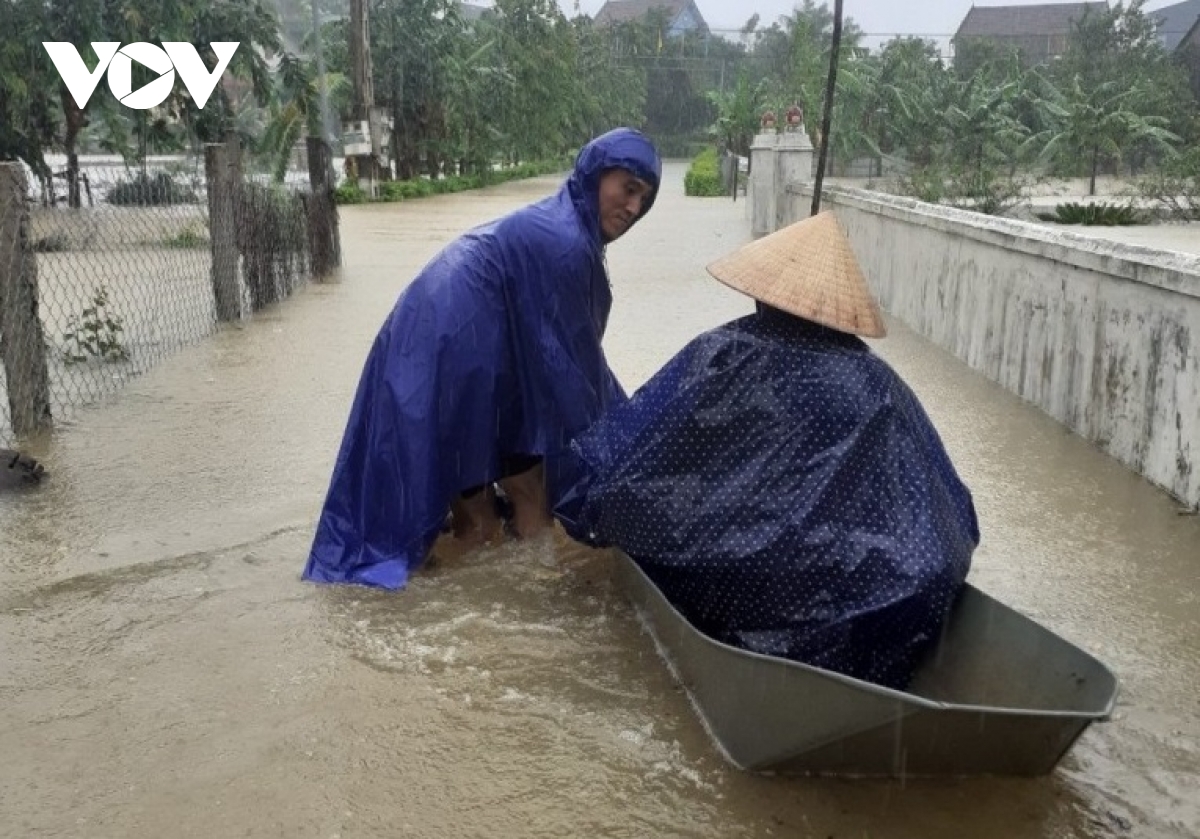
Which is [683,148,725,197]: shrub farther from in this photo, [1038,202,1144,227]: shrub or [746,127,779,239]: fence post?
[1038,202,1144,227]: shrub

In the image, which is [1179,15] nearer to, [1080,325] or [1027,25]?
[1027,25]

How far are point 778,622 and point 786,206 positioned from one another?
49.2ft

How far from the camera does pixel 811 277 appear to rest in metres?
3.20

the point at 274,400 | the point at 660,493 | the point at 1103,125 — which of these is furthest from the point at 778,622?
the point at 1103,125

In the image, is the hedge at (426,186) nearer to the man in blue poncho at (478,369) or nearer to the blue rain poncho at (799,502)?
the man in blue poncho at (478,369)

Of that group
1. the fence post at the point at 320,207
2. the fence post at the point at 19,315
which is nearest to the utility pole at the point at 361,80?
the fence post at the point at 320,207

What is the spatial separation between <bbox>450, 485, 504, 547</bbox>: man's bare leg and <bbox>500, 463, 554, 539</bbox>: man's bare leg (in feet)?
0.26

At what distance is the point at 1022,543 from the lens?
5.01 metres

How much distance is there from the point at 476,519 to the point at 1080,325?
3400 mm

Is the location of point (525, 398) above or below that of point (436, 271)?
below

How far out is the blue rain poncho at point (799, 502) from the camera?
2982 mm

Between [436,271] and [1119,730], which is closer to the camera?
[1119,730]

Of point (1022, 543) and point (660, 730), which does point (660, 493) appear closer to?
point (660, 730)

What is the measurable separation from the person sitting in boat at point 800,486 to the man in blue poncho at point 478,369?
3.12ft
